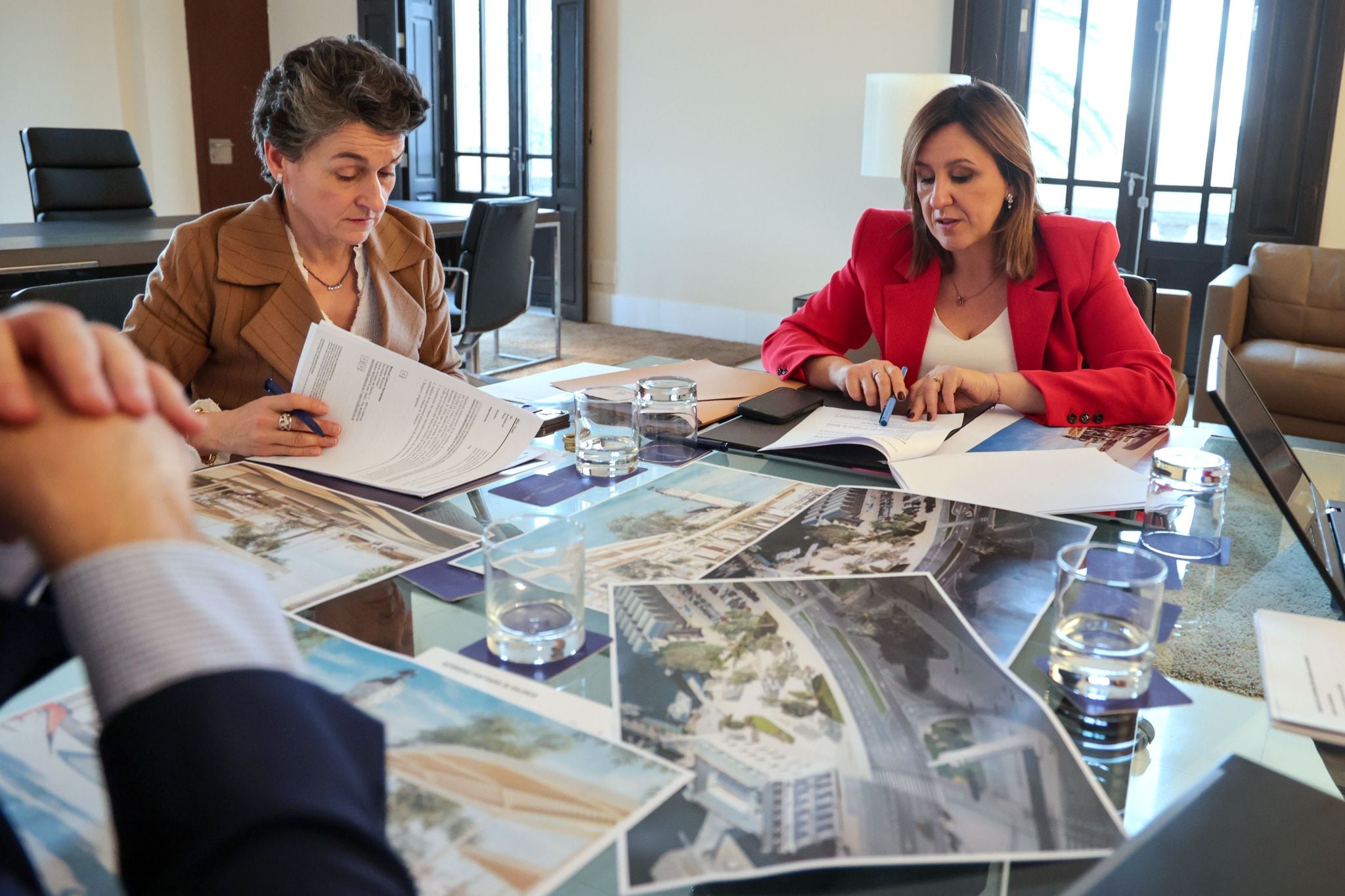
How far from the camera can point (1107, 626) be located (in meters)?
0.79

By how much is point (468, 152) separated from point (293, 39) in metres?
1.55

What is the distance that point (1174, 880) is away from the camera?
559mm

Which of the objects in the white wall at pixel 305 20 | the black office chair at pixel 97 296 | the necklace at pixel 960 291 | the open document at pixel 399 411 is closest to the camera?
the open document at pixel 399 411

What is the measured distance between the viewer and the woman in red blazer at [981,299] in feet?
5.25

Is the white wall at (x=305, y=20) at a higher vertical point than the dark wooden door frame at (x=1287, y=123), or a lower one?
higher

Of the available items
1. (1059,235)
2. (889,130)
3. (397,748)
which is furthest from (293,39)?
(397,748)

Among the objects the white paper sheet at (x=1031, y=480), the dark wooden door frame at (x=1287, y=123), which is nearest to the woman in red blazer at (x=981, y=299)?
the white paper sheet at (x=1031, y=480)

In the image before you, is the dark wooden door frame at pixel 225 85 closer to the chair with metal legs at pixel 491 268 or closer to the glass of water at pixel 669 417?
the chair with metal legs at pixel 491 268

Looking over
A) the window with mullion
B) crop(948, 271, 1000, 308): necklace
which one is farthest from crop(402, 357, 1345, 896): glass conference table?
the window with mullion

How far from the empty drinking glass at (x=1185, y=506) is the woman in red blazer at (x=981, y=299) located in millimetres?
350

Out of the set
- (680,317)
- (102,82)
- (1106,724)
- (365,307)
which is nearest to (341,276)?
(365,307)

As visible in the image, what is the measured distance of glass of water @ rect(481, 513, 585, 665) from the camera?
31.0 inches

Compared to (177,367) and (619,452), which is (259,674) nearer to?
(619,452)

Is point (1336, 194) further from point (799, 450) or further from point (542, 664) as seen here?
point (542, 664)
